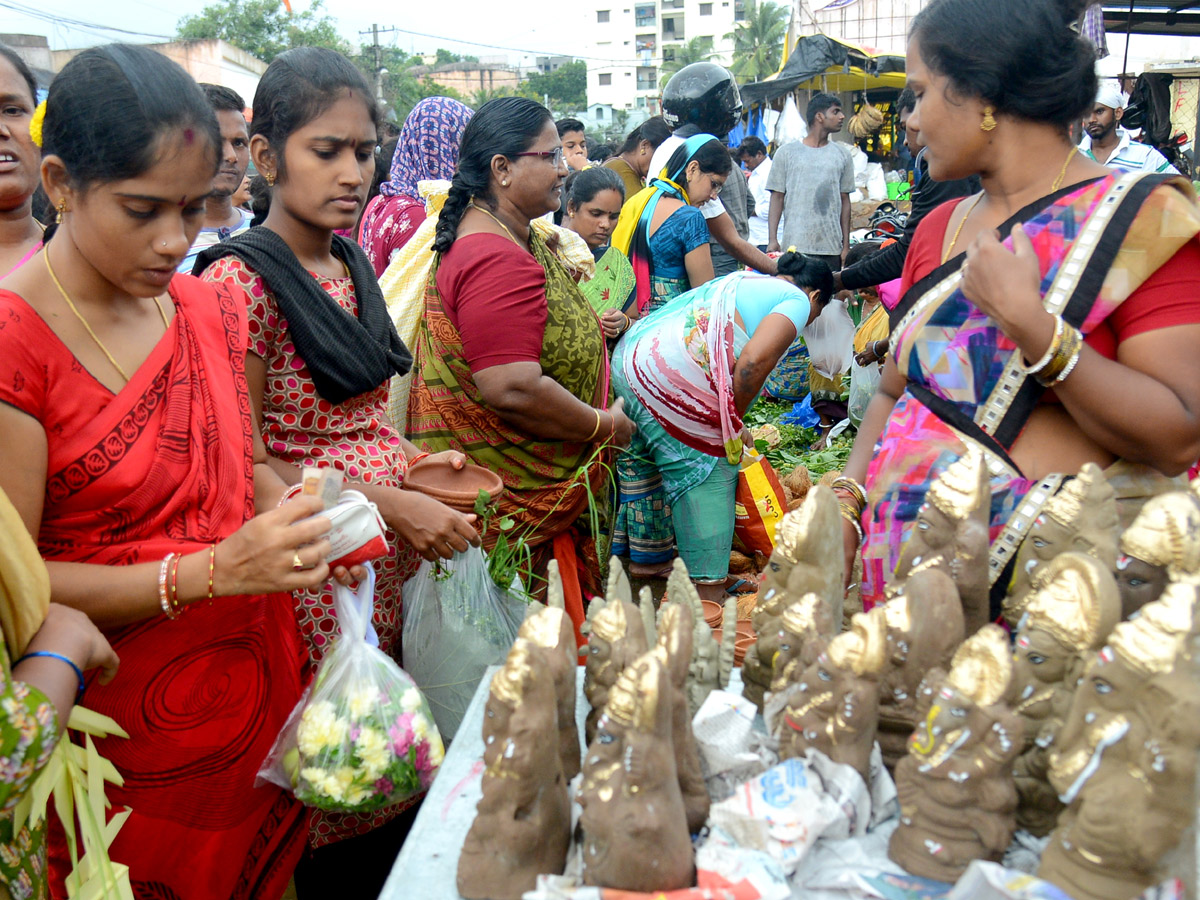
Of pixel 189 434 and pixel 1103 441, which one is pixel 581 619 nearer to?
pixel 189 434

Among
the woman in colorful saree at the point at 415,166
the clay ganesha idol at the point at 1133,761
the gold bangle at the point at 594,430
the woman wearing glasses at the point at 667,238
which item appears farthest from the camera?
the woman wearing glasses at the point at 667,238

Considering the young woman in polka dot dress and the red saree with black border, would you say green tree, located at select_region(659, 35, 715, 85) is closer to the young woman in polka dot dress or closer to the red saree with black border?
the young woman in polka dot dress

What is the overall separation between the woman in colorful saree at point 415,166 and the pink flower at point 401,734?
2.65m

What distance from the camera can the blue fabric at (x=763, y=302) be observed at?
3.49 m

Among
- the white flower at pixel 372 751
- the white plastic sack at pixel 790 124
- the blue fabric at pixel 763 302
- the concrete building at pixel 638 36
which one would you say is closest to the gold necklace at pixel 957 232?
the white flower at pixel 372 751

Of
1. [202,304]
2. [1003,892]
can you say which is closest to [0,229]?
[202,304]

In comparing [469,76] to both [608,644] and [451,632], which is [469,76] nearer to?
[451,632]

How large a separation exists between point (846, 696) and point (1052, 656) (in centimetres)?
27

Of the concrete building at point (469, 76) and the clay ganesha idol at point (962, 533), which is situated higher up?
the concrete building at point (469, 76)

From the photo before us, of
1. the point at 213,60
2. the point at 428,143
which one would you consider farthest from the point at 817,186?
the point at 213,60

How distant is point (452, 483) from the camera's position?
229 cm

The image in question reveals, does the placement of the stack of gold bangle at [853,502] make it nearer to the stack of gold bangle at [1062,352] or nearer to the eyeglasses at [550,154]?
the stack of gold bangle at [1062,352]

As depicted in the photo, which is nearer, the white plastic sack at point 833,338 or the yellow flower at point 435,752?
the yellow flower at point 435,752

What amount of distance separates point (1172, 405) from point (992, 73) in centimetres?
67
